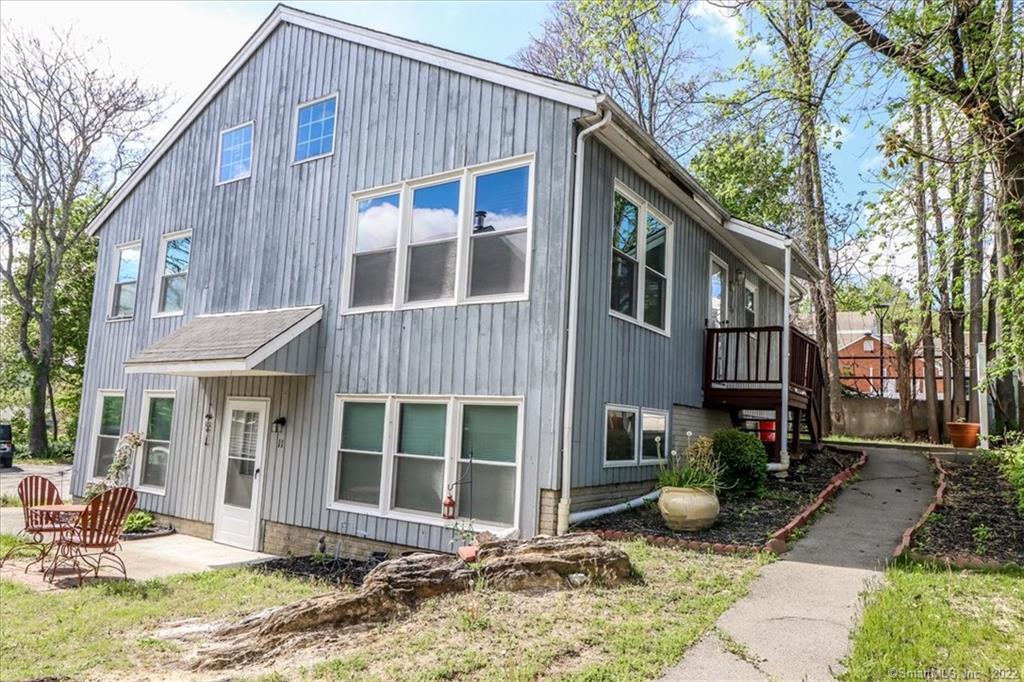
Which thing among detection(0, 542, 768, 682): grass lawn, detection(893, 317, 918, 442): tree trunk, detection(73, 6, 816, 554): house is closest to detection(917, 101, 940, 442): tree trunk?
detection(893, 317, 918, 442): tree trunk

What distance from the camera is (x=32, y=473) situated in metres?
19.4

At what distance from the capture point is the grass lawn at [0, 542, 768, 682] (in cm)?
406

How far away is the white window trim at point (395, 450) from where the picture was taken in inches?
288

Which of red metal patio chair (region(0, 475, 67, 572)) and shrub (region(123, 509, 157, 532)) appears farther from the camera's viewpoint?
shrub (region(123, 509, 157, 532))

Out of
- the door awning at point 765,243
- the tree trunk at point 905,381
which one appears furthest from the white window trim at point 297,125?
the tree trunk at point 905,381

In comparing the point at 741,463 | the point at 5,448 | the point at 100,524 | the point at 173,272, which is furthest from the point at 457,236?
the point at 5,448

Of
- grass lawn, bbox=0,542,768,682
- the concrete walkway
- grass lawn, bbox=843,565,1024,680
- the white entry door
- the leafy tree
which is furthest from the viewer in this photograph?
the leafy tree

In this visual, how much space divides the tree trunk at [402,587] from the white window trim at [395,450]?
1.54m

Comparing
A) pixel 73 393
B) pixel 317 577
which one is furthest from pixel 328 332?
pixel 73 393

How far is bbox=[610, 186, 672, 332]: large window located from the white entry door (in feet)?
18.0

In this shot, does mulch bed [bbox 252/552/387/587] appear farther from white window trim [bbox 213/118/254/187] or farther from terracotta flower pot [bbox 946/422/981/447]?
terracotta flower pot [bbox 946/422/981/447]

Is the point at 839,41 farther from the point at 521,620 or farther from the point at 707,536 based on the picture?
the point at 521,620

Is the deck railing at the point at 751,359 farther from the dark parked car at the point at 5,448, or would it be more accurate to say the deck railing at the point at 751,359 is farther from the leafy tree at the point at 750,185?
the dark parked car at the point at 5,448

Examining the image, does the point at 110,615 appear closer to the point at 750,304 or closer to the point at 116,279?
the point at 116,279
